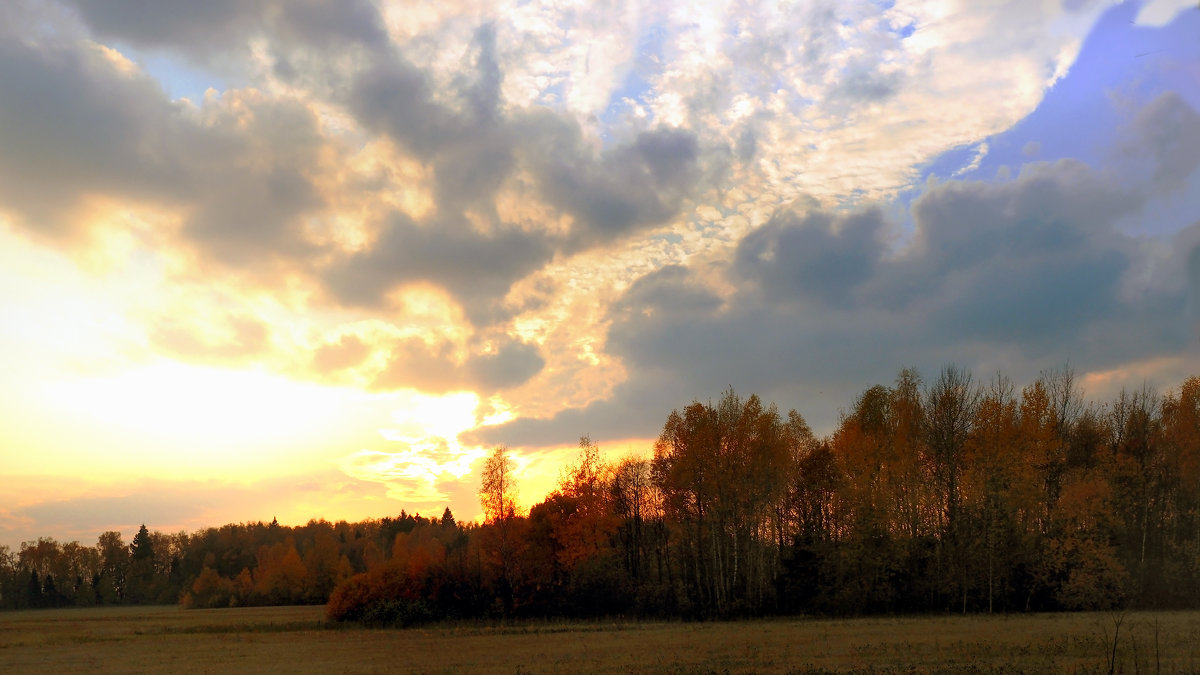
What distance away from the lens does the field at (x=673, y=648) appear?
27.2m

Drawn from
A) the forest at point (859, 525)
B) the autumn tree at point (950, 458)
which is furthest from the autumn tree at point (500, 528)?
the autumn tree at point (950, 458)

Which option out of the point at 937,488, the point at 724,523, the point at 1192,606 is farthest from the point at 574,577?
the point at 1192,606

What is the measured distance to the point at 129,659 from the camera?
4269 cm

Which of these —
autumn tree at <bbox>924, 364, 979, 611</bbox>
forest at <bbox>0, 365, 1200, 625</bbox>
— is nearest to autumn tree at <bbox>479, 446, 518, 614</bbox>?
forest at <bbox>0, 365, 1200, 625</bbox>

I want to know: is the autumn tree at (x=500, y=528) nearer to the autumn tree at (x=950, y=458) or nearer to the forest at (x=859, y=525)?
the forest at (x=859, y=525)

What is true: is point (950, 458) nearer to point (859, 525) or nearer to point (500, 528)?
point (859, 525)

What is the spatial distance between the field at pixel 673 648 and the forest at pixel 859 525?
312 inches

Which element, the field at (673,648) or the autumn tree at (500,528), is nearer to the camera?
the field at (673,648)

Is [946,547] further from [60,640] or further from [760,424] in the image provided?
[60,640]

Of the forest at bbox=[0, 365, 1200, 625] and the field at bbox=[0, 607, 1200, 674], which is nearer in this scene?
the field at bbox=[0, 607, 1200, 674]

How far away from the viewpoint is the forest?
184 ft

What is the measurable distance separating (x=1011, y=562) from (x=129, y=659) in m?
60.7

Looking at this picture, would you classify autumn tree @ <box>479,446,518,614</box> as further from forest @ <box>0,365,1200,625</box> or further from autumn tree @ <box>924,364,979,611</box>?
autumn tree @ <box>924,364,979,611</box>

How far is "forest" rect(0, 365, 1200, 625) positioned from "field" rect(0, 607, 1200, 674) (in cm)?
792
